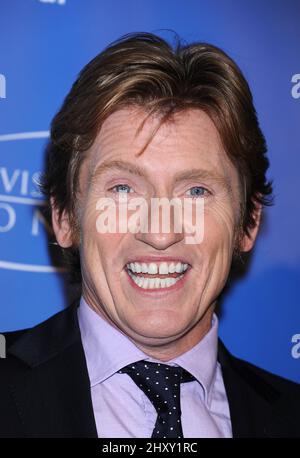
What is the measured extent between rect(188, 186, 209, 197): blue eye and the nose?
8 cm

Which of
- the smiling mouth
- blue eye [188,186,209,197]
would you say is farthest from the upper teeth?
blue eye [188,186,209,197]

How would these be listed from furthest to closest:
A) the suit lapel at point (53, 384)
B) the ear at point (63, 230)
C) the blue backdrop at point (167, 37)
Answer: the blue backdrop at point (167, 37)
the ear at point (63, 230)
the suit lapel at point (53, 384)

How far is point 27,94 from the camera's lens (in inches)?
82.7

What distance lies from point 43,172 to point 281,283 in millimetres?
848

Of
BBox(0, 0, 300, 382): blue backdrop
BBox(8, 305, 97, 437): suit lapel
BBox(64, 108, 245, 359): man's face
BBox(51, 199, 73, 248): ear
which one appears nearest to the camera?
BBox(8, 305, 97, 437): suit lapel

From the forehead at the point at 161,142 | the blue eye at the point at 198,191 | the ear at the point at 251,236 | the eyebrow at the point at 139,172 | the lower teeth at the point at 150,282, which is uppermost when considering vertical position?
the forehead at the point at 161,142

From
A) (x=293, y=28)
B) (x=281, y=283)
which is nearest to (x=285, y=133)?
(x=293, y=28)

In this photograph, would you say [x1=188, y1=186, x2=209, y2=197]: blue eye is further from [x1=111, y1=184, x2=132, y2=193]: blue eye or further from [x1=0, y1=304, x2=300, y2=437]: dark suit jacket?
[x1=0, y1=304, x2=300, y2=437]: dark suit jacket

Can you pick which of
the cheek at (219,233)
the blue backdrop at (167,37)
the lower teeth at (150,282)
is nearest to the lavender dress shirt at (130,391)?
the lower teeth at (150,282)

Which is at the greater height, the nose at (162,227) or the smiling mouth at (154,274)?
the nose at (162,227)

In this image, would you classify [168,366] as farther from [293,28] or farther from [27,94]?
[293,28]

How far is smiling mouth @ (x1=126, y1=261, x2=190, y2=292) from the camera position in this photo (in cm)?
171

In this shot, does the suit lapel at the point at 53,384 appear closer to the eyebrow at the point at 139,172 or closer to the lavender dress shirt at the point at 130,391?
the lavender dress shirt at the point at 130,391

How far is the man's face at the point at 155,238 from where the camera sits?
169 cm
